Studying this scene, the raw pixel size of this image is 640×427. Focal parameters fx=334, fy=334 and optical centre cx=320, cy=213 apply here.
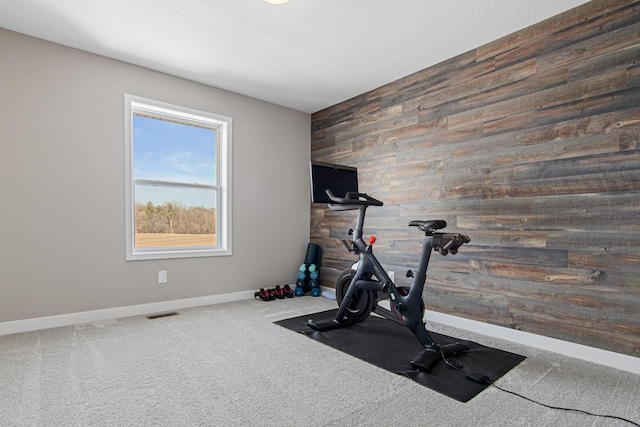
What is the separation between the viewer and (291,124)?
4703 mm

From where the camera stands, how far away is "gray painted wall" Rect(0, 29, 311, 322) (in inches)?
111

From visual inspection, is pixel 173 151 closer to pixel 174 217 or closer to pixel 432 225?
pixel 174 217

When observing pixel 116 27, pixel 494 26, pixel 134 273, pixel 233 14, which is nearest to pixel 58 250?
pixel 134 273

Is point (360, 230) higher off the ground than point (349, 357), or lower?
higher

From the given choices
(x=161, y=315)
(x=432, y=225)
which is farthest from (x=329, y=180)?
(x=161, y=315)

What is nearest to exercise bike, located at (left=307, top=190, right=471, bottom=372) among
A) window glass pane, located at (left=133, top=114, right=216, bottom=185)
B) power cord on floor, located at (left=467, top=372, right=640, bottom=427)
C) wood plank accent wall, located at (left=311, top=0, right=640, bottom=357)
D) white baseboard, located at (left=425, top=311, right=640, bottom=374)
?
power cord on floor, located at (left=467, top=372, right=640, bottom=427)

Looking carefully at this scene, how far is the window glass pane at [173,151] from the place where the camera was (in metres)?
3.57

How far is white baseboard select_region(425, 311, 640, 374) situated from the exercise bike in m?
0.53

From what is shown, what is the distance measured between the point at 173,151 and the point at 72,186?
1053 mm

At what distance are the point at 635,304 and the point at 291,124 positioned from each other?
157 inches

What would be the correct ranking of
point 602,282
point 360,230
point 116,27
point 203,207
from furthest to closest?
point 203,207
point 360,230
point 116,27
point 602,282

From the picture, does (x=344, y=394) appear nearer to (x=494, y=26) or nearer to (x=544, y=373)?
(x=544, y=373)

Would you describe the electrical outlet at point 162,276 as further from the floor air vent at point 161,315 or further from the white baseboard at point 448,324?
the floor air vent at point 161,315

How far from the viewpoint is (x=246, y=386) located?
1.97m
